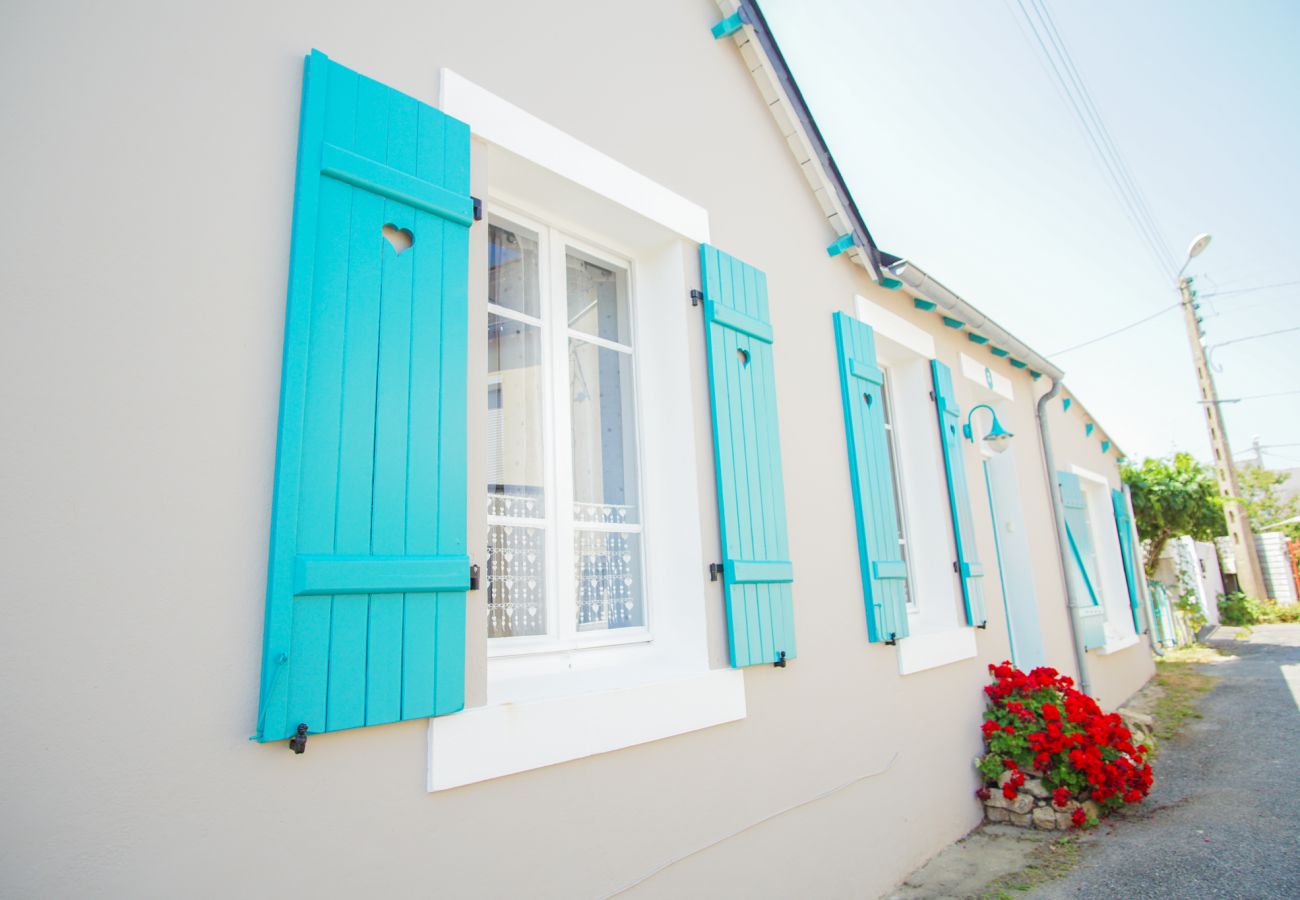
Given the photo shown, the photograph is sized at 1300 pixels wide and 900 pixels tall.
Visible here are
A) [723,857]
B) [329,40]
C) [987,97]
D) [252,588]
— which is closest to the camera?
[252,588]

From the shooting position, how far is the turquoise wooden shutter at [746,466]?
2750 mm

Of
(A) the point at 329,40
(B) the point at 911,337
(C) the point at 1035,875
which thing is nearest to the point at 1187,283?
(B) the point at 911,337

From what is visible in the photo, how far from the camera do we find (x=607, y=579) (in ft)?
8.48

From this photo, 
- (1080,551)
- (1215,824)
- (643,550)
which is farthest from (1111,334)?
(643,550)

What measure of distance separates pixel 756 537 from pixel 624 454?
2.15ft

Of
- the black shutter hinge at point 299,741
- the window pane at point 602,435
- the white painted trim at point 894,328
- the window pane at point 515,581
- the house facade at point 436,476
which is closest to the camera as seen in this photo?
the house facade at point 436,476

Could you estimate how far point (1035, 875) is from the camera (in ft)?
11.3

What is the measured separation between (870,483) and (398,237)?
2.77 metres

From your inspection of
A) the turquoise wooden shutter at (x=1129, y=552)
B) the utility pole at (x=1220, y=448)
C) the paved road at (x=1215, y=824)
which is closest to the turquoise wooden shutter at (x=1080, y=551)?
the paved road at (x=1215, y=824)

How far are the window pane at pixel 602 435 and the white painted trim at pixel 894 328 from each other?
2020mm

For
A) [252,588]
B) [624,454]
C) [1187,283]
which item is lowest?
[252,588]

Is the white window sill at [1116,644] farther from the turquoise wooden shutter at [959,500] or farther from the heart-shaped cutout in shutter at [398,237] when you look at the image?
the heart-shaped cutout in shutter at [398,237]

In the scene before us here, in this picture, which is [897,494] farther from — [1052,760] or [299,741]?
[299,741]

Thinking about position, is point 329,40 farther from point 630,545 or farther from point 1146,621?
point 1146,621
